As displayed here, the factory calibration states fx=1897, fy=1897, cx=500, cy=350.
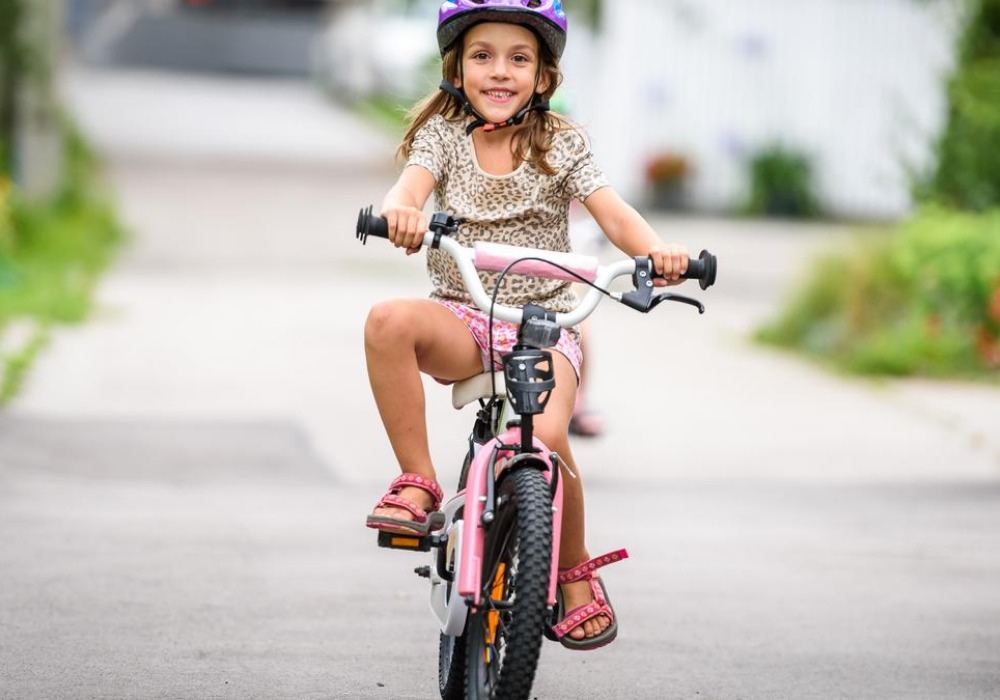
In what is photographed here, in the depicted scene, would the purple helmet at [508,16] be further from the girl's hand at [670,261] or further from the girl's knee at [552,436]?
the girl's knee at [552,436]

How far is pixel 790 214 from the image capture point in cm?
2027

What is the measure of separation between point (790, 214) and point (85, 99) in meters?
12.5

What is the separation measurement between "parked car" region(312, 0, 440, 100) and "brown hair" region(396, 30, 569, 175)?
2157 cm

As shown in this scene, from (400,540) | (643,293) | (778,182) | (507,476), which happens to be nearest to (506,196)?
(643,293)

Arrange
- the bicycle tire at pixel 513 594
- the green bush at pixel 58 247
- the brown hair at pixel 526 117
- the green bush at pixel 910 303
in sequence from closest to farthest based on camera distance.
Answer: the bicycle tire at pixel 513 594 < the brown hair at pixel 526 117 < the green bush at pixel 910 303 < the green bush at pixel 58 247

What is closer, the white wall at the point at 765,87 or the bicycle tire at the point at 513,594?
the bicycle tire at the point at 513,594

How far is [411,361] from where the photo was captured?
4562 millimetres

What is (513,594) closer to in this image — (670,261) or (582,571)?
(582,571)

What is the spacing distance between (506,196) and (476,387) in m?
0.48

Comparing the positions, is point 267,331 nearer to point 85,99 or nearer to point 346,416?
point 346,416

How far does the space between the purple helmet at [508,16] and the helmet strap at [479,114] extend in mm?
140

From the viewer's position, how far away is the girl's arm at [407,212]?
4289 mm

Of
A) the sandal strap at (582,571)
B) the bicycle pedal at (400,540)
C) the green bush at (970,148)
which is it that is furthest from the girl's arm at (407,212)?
the green bush at (970,148)

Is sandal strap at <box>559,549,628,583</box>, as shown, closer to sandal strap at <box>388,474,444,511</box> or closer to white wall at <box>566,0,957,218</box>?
sandal strap at <box>388,474,444,511</box>
